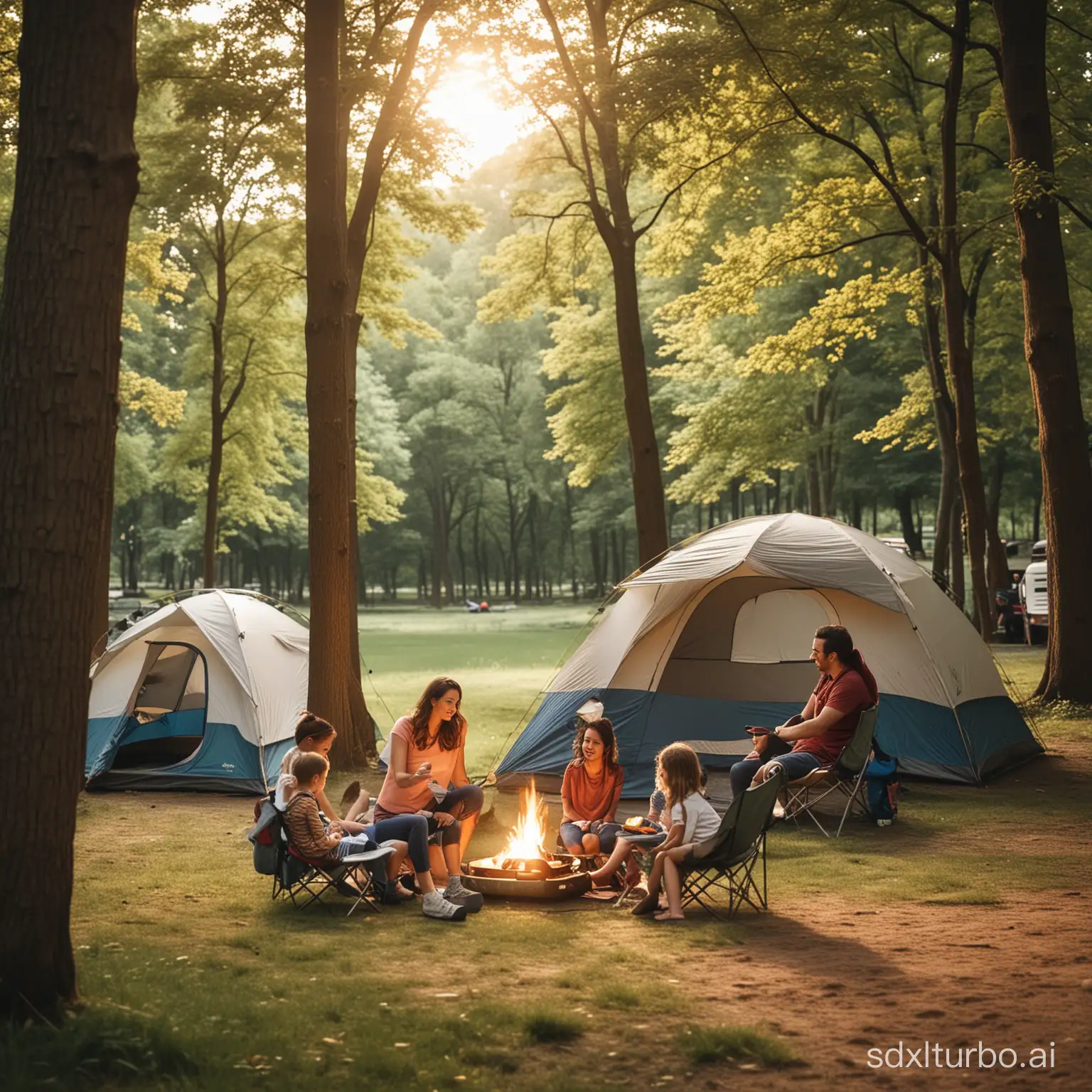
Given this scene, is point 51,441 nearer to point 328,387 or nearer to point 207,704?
point 328,387

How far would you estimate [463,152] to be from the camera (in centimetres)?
1524

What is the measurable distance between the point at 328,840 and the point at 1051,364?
9.95 m

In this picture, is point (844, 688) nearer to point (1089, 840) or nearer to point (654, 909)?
point (1089, 840)

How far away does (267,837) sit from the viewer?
6.40m

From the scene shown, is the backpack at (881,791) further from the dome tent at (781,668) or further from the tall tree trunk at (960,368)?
the tall tree trunk at (960,368)

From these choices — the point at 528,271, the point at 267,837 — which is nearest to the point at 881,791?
the point at 267,837

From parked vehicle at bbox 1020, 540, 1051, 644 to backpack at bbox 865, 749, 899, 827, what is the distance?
619 inches

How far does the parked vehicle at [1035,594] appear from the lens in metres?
23.5

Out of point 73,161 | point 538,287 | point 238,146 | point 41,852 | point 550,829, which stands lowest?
point 550,829

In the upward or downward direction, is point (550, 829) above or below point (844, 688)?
below

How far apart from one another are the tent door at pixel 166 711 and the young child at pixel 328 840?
5.20m

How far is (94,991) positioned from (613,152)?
12483 millimetres

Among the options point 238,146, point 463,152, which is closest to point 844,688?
point 463,152

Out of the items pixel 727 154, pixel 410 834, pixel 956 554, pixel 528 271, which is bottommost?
pixel 410 834
